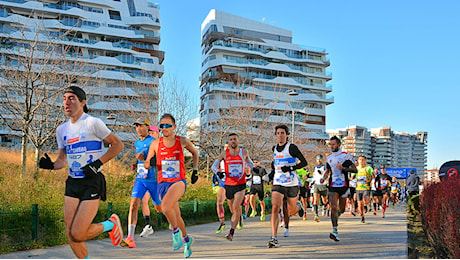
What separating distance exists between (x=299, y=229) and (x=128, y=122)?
19.9 meters

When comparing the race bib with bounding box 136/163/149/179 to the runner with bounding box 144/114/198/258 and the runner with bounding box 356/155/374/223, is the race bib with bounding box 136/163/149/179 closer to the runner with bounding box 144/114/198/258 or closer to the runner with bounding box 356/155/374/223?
the runner with bounding box 144/114/198/258

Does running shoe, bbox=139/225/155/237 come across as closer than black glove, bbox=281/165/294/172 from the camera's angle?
No

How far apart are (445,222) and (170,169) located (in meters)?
4.41

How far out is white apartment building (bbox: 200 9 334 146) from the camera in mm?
87188

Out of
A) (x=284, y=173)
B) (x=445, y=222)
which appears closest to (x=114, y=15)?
(x=284, y=173)

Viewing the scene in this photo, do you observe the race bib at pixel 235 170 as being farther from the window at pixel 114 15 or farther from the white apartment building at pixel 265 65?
the window at pixel 114 15

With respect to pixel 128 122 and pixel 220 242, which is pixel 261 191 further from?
pixel 128 122

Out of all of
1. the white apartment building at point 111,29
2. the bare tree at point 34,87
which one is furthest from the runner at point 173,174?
the white apartment building at point 111,29

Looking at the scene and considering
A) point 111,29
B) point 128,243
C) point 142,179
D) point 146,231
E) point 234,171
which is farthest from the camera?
point 111,29

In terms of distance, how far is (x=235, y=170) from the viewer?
10.1 metres

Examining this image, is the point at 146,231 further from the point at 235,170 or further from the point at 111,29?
the point at 111,29

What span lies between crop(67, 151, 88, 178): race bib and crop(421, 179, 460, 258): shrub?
529 centimetres

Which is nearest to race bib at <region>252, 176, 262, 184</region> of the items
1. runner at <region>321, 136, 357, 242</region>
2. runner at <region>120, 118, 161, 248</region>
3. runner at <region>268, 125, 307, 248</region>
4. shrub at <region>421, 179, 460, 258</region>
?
runner at <region>321, 136, 357, 242</region>

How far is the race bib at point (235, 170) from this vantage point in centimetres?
1012
